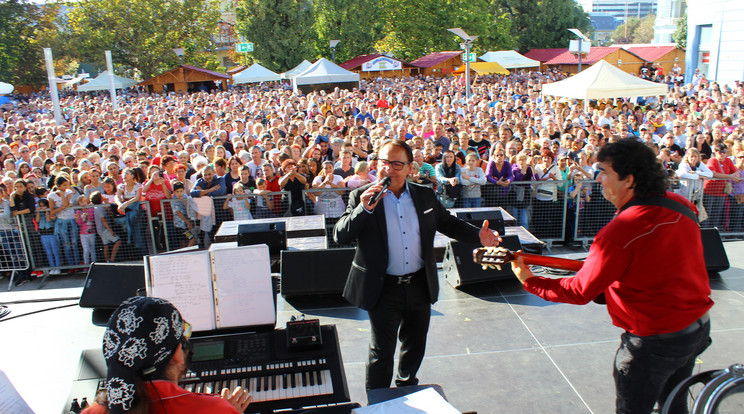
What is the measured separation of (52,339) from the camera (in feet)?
17.3

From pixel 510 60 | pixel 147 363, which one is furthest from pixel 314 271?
pixel 510 60

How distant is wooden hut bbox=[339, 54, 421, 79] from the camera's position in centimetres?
3306

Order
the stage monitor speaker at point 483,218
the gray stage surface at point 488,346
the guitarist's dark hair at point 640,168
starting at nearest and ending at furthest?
1. the guitarist's dark hair at point 640,168
2. the gray stage surface at point 488,346
3. the stage monitor speaker at point 483,218

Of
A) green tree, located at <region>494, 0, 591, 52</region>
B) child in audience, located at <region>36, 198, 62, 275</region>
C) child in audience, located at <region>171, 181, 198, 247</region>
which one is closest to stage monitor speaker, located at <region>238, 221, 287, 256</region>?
child in audience, located at <region>171, 181, 198, 247</region>

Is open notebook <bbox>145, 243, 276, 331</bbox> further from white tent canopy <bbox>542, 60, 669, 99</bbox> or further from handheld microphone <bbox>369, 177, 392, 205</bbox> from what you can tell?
white tent canopy <bbox>542, 60, 669, 99</bbox>

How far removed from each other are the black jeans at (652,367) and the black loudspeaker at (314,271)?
11.1 ft

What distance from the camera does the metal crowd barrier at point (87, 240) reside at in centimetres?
791

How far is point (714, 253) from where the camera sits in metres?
6.22

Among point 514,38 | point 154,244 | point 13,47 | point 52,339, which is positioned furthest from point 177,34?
point 52,339

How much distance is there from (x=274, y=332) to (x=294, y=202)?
16.6 feet

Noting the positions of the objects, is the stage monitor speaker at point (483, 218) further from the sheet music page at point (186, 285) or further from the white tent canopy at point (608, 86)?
the white tent canopy at point (608, 86)

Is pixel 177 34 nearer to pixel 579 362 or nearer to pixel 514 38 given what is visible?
pixel 514 38

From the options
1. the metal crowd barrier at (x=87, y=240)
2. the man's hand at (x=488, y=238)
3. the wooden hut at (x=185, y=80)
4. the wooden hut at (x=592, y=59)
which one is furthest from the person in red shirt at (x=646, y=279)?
the wooden hut at (x=592, y=59)

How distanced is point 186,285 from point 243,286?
1.15 ft
